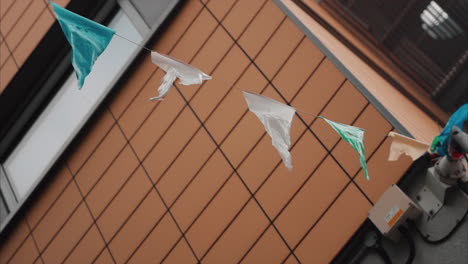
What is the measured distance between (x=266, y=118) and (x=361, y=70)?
281cm

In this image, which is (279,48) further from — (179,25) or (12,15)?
(12,15)

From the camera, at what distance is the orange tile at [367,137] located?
5633 mm

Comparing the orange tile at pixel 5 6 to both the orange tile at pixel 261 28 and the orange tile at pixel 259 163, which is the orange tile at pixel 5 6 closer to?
the orange tile at pixel 261 28

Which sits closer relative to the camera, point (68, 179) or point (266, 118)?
point (266, 118)

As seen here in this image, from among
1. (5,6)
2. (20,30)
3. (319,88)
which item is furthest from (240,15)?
(5,6)

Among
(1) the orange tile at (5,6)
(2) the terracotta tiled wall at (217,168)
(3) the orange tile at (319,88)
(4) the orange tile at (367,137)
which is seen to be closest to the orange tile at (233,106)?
(2) the terracotta tiled wall at (217,168)

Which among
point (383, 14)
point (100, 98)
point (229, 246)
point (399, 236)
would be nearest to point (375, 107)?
point (399, 236)

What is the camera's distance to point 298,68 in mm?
6473

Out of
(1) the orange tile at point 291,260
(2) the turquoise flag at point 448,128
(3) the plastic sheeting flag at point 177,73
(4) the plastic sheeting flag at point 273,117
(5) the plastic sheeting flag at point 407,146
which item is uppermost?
(2) the turquoise flag at point 448,128

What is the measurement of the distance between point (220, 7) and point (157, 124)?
2.00 metres

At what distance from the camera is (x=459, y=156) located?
4.78 metres

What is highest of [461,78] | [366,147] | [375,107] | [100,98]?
[461,78]

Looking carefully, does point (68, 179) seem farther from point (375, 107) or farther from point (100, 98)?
point (375, 107)

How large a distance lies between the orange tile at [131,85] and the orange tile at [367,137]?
357cm
